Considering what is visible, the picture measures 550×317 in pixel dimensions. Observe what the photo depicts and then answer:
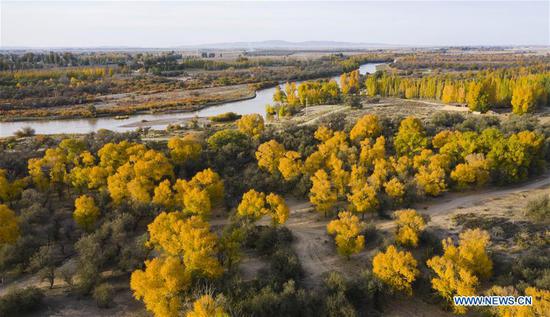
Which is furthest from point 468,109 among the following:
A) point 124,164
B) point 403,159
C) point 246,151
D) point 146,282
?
point 146,282

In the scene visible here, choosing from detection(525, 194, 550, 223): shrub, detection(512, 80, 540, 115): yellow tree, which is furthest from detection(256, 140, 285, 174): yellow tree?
detection(512, 80, 540, 115): yellow tree

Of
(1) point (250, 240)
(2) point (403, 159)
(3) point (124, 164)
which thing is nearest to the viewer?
(1) point (250, 240)

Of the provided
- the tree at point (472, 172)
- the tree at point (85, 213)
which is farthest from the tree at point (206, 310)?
the tree at point (472, 172)

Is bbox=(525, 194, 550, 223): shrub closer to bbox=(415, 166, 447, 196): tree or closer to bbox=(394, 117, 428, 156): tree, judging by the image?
bbox=(415, 166, 447, 196): tree

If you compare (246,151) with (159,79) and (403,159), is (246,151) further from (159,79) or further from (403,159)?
(159,79)

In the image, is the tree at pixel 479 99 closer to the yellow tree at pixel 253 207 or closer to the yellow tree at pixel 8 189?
the yellow tree at pixel 253 207
